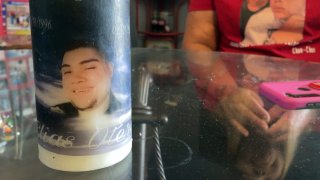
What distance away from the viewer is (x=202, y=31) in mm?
1144

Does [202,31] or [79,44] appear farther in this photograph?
[202,31]

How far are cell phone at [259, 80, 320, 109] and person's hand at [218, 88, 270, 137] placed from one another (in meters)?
0.02

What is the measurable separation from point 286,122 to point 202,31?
2.55 feet

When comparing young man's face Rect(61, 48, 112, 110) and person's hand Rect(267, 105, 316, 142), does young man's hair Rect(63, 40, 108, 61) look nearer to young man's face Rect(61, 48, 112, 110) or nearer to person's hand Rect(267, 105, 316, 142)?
young man's face Rect(61, 48, 112, 110)

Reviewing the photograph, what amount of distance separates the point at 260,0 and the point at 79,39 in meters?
0.83

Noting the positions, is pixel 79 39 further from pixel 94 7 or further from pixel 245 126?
pixel 245 126

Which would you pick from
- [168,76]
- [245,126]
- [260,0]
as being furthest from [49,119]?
[260,0]

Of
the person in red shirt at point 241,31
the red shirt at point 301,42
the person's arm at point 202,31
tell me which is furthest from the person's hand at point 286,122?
the person's arm at point 202,31

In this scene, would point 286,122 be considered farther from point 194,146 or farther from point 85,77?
point 85,77

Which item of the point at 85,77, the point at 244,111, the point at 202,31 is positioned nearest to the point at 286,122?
the point at 244,111

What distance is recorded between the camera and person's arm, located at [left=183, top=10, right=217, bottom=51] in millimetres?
1144

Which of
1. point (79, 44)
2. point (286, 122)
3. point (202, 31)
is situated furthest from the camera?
point (202, 31)

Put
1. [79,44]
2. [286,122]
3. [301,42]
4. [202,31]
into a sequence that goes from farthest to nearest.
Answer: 1. [202,31]
2. [301,42]
3. [286,122]
4. [79,44]

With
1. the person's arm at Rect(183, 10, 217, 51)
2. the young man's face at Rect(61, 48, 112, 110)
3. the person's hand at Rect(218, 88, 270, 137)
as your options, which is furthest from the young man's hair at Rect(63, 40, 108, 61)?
the person's arm at Rect(183, 10, 217, 51)
